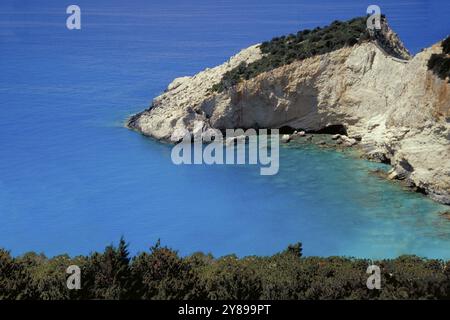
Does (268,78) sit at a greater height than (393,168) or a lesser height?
greater

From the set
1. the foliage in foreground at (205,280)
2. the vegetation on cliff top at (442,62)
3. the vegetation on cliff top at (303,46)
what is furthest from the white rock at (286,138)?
the foliage in foreground at (205,280)

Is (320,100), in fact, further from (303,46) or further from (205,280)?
(205,280)

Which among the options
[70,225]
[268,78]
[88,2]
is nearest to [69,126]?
[268,78]

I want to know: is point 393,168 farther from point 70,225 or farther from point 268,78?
point 70,225

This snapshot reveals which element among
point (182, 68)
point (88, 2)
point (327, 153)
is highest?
point (88, 2)

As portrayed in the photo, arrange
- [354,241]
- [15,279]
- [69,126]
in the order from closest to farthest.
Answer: [15,279]
[354,241]
[69,126]

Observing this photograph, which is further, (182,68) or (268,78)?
(182,68)

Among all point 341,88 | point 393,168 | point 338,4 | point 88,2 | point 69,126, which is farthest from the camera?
point 88,2

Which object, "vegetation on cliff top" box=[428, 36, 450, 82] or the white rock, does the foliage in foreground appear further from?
the white rock

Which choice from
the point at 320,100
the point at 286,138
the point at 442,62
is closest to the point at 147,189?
the point at 286,138
